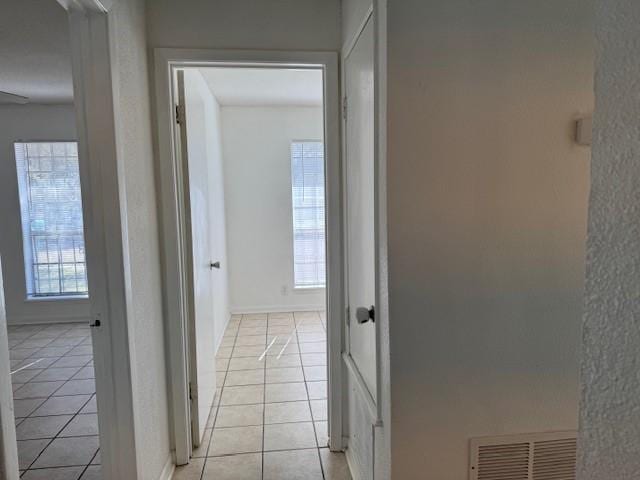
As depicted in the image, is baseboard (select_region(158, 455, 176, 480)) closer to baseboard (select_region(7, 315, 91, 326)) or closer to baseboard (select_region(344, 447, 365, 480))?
baseboard (select_region(344, 447, 365, 480))

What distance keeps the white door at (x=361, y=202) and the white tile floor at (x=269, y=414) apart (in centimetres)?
66

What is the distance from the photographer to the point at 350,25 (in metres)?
1.78

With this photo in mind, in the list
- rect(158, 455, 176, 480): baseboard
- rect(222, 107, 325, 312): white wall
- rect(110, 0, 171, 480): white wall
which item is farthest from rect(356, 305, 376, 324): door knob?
rect(222, 107, 325, 312): white wall

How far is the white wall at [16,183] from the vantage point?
4.45 metres

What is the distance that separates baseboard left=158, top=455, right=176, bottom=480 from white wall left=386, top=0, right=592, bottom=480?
117 centimetres

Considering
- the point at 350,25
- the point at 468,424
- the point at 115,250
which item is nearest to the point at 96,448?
the point at 115,250

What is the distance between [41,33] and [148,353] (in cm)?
213

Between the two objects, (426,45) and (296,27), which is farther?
(296,27)

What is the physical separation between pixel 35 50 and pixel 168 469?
9.22 ft

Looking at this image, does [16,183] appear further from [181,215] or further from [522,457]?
[522,457]

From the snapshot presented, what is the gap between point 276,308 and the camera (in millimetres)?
4945

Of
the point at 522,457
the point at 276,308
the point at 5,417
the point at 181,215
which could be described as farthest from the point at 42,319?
the point at 522,457

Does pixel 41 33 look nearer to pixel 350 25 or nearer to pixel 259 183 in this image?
pixel 350 25

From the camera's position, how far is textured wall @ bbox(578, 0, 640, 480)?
1.45ft
